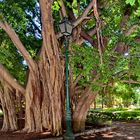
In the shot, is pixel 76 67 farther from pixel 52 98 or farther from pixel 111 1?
pixel 111 1

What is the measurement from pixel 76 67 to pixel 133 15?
268 centimetres

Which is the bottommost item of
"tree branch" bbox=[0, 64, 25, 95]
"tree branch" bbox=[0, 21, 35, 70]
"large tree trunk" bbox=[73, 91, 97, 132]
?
"large tree trunk" bbox=[73, 91, 97, 132]

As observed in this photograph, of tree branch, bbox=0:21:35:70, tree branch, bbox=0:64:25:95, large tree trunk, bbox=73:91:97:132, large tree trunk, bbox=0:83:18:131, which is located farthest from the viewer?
large tree trunk, bbox=0:83:18:131

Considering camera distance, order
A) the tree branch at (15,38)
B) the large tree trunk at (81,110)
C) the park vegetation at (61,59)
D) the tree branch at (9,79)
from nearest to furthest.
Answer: the park vegetation at (61,59) → the tree branch at (15,38) → the tree branch at (9,79) → the large tree trunk at (81,110)

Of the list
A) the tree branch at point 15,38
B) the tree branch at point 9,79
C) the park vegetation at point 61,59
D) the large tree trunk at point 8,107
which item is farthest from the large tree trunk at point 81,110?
the large tree trunk at point 8,107

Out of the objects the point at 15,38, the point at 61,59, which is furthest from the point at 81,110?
the point at 15,38

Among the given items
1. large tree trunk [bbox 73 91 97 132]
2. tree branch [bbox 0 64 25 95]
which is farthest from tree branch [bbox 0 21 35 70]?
large tree trunk [bbox 73 91 97 132]

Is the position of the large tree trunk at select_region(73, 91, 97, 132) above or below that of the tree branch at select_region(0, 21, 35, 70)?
below

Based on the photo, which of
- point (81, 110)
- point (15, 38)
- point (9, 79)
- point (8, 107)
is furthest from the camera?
point (8, 107)

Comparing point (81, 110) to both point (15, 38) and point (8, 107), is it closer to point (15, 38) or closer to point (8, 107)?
point (8, 107)

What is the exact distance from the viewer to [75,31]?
10.6 metres

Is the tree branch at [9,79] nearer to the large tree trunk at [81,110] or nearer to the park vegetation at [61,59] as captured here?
the park vegetation at [61,59]

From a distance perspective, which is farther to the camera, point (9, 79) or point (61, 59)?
point (9, 79)

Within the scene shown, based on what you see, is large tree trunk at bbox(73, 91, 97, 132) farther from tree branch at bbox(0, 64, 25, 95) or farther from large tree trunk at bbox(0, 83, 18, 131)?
large tree trunk at bbox(0, 83, 18, 131)
